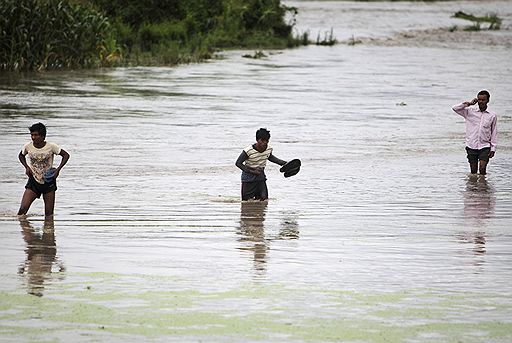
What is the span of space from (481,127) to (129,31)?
109ft

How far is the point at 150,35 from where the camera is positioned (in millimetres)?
50406

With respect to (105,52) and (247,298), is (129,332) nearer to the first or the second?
Answer: (247,298)

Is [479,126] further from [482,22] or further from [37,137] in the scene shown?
[482,22]

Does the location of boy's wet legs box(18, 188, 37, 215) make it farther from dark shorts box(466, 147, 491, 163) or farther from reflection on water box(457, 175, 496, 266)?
dark shorts box(466, 147, 491, 163)

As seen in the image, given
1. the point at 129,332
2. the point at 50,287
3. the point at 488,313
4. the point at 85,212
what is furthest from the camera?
the point at 85,212

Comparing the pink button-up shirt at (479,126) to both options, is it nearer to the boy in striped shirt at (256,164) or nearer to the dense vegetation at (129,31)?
the boy in striped shirt at (256,164)

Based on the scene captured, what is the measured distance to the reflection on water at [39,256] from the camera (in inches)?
403

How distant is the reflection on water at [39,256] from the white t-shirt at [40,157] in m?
0.55

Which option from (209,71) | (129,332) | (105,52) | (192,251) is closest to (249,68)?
(209,71)

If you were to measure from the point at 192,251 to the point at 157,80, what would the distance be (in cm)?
2587

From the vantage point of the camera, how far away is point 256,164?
14.8m

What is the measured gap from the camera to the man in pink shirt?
58.3 ft

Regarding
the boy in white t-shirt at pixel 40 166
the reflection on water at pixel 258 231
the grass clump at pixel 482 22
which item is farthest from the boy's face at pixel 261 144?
the grass clump at pixel 482 22

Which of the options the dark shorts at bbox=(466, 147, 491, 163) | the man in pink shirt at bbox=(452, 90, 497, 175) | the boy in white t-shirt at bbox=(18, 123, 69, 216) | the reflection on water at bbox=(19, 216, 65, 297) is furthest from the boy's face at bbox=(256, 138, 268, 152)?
the dark shorts at bbox=(466, 147, 491, 163)
